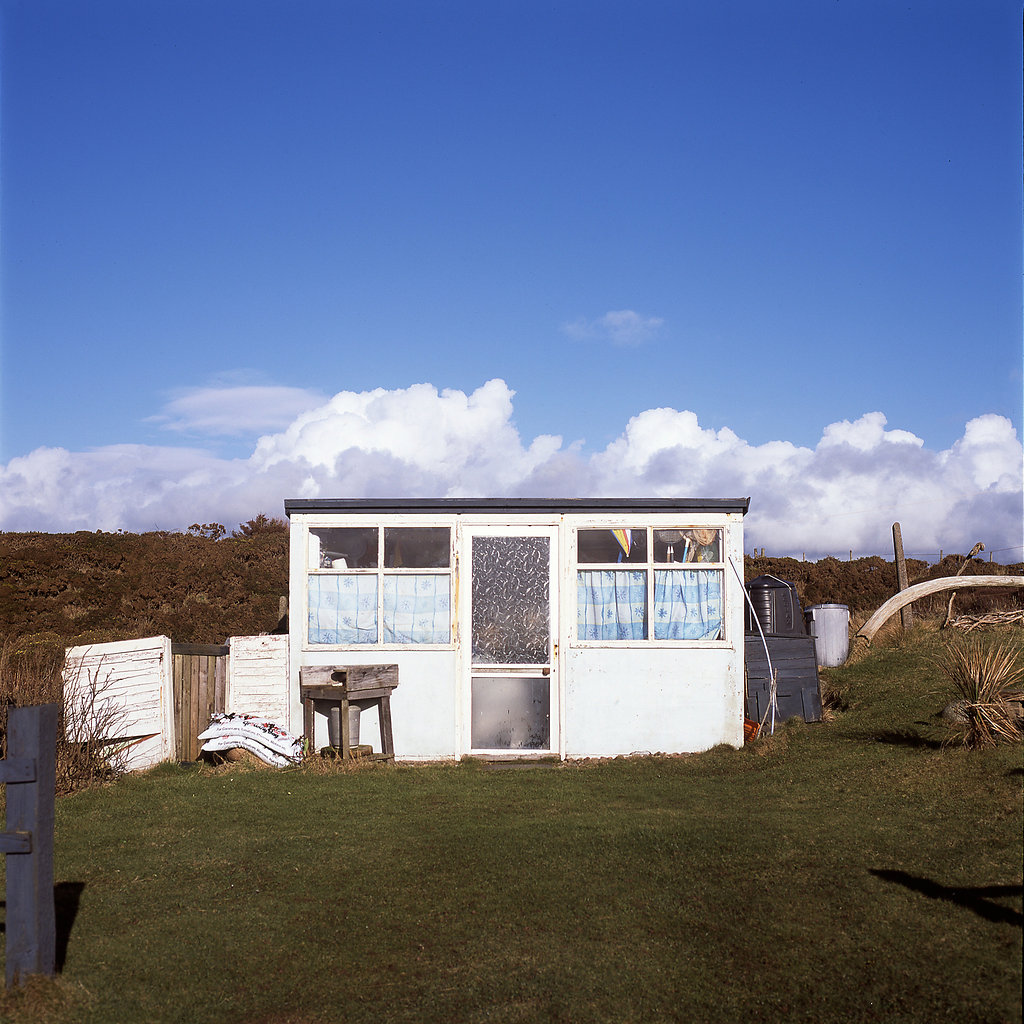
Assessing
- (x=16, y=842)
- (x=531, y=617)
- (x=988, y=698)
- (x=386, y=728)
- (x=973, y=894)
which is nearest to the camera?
(x=16, y=842)

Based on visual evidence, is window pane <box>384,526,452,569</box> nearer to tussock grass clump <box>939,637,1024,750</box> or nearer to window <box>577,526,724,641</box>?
window <box>577,526,724,641</box>

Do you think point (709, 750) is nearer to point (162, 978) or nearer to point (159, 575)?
point (162, 978)

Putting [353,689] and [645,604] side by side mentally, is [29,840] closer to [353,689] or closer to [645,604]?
[353,689]

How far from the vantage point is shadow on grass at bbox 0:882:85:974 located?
453 centimetres

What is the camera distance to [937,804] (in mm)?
6699

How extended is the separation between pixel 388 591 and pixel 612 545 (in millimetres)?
2433

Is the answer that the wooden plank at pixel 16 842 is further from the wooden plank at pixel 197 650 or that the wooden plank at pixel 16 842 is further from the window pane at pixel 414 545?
the window pane at pixel 414 545

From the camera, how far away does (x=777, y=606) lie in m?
13.9

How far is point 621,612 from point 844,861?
191 inches

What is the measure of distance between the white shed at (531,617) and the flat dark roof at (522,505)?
0.02 metres

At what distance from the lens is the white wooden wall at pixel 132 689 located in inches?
350

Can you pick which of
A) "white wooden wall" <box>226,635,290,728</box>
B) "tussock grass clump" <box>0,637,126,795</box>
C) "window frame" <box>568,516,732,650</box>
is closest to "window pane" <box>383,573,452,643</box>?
"white wooden wall" <box>226,635,290,728</box>

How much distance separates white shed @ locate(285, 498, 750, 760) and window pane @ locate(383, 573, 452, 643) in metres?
0.01

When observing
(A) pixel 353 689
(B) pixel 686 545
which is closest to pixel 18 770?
(A) pixel 353 689
